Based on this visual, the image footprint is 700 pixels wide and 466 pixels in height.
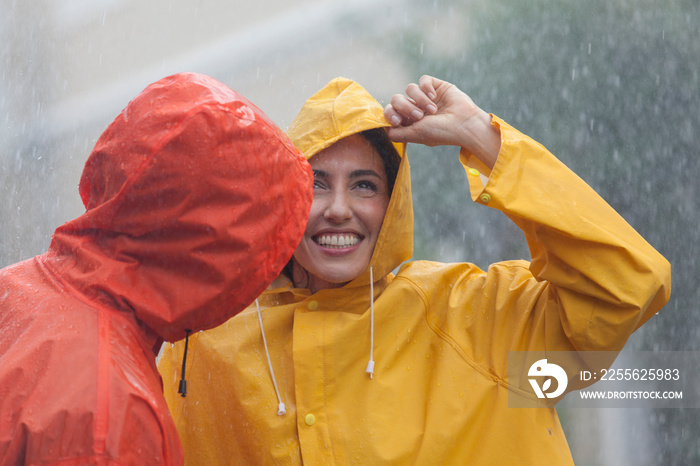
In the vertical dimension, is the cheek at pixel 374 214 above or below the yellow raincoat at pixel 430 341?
above

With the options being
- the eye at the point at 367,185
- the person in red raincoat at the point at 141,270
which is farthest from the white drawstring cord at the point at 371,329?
the person in red raincoat at the point at 141,270

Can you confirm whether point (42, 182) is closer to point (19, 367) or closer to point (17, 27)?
point (17, 27)

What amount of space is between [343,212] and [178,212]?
3.55 feet

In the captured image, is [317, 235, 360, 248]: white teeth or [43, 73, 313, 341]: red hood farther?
[317, 235, 360, 248]: white teeth

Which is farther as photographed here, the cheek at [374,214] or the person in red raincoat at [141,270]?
the cheek at [374,214]

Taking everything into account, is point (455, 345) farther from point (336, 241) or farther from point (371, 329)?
point (336, 241)

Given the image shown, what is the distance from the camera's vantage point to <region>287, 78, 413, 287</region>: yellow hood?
245 centimetres

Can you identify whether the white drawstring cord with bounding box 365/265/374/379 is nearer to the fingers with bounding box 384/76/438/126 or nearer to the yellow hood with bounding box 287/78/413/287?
the yellow hood with bounding box 287/78/413/287

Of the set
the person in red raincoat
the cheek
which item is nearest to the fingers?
the cheek

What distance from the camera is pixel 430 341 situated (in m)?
2.29

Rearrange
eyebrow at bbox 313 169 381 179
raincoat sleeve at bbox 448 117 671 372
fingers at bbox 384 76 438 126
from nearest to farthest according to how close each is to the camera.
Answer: raincoat sleeve at bbox 448 117 671 372, fingers at bbox 384 76 438 126, eyebrow at bbox 313 169 381 179

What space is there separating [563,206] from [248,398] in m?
1.12

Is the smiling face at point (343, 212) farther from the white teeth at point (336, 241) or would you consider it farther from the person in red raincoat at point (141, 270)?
the person in red raincoat at point (141, 270)

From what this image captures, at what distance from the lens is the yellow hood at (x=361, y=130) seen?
8.02 ft
